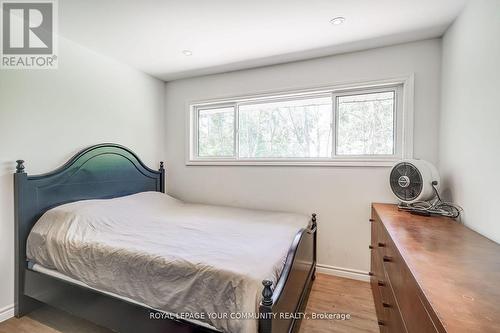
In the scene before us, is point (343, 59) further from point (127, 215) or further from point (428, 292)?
point (127, 215)

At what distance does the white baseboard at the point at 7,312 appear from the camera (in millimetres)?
1891

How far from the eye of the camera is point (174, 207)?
288cm

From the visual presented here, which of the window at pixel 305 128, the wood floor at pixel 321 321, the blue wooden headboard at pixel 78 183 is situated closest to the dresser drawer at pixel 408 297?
the wood floor at pixel 321 321

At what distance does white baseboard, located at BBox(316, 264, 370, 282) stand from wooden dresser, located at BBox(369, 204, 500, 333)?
1107 millimetres

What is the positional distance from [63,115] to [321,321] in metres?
3.00

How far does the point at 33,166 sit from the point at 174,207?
1375 mm

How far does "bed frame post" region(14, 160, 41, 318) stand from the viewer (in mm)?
1937

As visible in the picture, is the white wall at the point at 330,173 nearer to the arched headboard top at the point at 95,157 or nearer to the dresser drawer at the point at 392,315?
the arched headboard top at the point at 95,157

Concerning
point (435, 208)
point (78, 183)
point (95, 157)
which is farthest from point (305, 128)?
point (78, 183)

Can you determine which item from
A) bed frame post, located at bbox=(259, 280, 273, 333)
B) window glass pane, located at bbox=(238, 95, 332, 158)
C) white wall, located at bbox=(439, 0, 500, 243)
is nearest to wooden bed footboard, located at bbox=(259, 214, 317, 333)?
bed frame post, located at bbox=(259, 280, 273, 333)

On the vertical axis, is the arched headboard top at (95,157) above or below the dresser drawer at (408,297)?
above

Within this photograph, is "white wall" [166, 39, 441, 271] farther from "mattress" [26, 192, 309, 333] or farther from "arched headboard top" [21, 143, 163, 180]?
"arched headboard top" [21, 143, 163, 180]

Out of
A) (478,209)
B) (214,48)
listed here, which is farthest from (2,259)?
(478,209)

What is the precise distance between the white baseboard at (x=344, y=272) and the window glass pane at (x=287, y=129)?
128 centimetres
